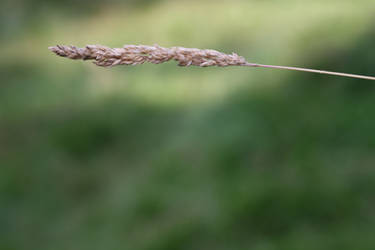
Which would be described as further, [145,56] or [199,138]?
[199,138]

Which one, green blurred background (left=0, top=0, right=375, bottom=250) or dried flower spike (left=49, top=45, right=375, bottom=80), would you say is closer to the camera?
dried flower spike (left=49, top=45, right=375, bottom=80)

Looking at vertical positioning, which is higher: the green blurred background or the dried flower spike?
the dried flower spike

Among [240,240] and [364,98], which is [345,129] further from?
[240,240]

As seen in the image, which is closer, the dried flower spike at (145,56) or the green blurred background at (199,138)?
the dried flower spike at (145,56)

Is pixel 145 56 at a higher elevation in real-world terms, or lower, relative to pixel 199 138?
higher

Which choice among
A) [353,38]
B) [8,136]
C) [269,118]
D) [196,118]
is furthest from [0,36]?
[353,38]
